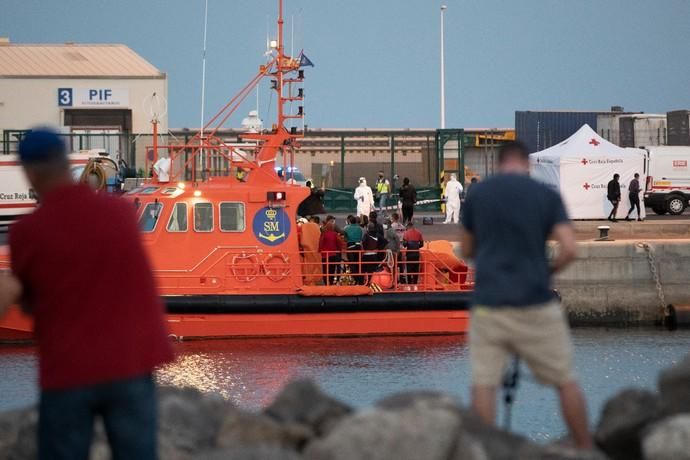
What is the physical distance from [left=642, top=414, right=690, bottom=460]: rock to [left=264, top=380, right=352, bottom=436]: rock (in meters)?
1.33

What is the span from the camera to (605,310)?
20.9 metres

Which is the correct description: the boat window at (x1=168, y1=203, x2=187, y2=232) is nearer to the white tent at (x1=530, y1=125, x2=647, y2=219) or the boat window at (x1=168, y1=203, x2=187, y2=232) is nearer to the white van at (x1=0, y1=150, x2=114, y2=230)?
the white tent at (x1=530, y1=125, x2=647, y2=219)

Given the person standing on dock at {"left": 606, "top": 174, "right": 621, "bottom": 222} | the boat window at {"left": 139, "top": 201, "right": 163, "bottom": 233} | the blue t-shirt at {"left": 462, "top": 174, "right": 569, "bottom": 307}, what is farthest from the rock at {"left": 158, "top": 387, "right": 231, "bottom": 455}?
the person standing on dock at {"left": 606, "top": 174, "right": 621, "bottom": 222}

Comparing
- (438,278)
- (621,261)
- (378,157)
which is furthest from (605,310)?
(378,157)

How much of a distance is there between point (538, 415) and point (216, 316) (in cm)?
647

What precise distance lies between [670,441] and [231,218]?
503 inches

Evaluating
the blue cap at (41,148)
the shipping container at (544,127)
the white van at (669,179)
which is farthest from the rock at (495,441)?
the shipping container at (544,127)

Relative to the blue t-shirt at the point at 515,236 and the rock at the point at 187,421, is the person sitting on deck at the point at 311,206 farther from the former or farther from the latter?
the blue t-shirt at the point at 515,236

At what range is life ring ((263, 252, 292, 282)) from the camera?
17625 mm

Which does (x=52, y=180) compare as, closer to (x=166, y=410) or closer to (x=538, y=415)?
(x=166, y=410)

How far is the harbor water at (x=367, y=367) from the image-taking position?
13.9 metres

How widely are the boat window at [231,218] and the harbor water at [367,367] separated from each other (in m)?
1.55

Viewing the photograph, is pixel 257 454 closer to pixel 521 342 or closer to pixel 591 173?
pixel 521 342

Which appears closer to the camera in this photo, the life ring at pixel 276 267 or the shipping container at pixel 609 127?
the life ring at pixel 276 267
